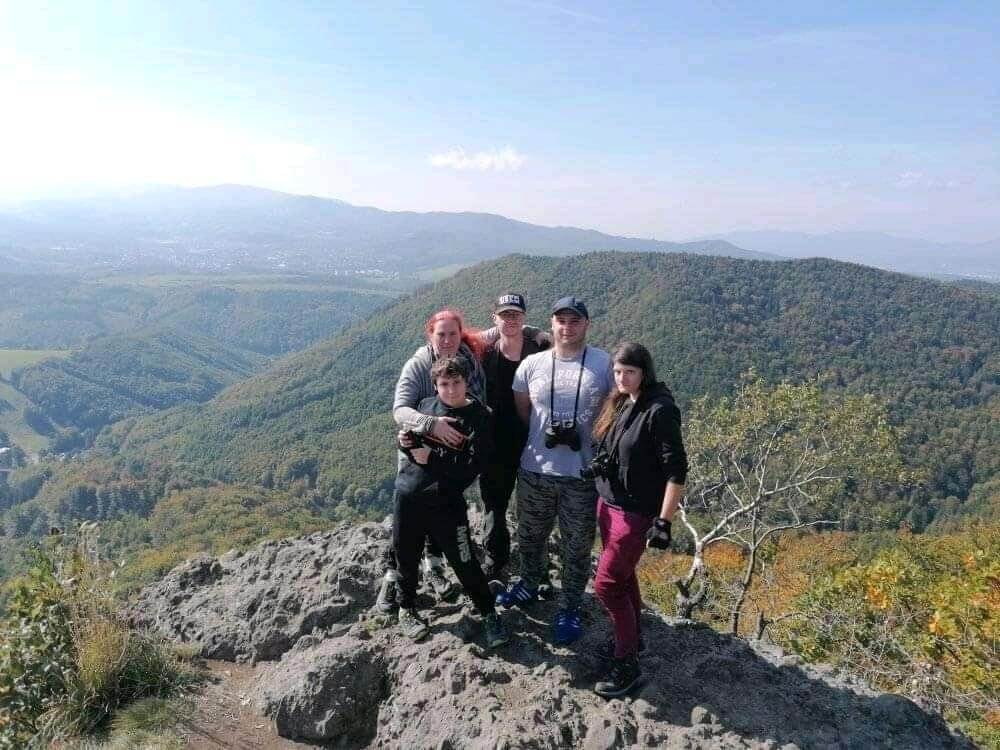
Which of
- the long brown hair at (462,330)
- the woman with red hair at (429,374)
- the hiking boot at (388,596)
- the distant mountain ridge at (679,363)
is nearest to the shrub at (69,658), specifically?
the hiking boot at (388,596)

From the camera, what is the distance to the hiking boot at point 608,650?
151 inches

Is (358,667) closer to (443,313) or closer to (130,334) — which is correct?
(443,313)

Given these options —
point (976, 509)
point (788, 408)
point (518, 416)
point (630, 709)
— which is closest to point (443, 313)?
point (518, 416)

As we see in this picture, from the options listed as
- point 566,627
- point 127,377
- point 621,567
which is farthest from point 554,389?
point 127,377

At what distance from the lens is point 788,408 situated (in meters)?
10.6

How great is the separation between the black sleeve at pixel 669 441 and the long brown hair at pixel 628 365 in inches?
7.5

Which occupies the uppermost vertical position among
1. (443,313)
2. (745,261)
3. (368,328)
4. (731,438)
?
(745,261)

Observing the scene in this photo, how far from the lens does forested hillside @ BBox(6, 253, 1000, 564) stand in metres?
63.9

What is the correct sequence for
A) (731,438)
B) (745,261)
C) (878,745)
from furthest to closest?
(745,261) → (731,438) → (878,745)

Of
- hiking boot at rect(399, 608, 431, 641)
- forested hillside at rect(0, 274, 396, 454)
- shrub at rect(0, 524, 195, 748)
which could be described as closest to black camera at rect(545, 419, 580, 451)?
hiking boot at rect(399, 608, 431, 641)

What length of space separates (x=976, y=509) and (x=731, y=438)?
1738 inches

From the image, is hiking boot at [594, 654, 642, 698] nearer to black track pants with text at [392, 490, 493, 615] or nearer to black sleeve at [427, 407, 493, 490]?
black track pants with text at [392, 490, 493, 615]

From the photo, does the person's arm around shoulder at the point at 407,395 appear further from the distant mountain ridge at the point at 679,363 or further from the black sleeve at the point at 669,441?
the distant mountain ridge at the point at 679,363

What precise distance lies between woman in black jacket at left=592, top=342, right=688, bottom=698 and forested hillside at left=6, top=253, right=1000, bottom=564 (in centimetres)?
5301
